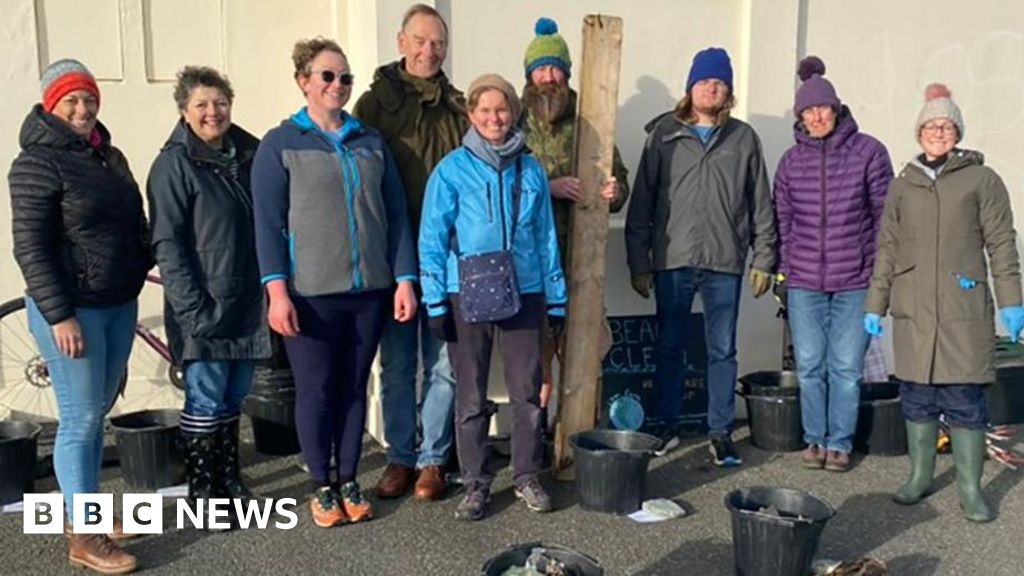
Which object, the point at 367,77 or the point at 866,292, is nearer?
the point at 866,292

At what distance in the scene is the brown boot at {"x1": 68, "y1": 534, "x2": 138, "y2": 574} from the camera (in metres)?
3.77

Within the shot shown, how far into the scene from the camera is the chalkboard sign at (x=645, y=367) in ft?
18.6

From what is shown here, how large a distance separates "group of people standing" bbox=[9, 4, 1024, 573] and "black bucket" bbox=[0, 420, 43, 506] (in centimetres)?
78

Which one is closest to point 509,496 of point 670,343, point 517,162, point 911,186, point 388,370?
point 388,370

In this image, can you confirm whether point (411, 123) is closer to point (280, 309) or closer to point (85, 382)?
point (280, 309)

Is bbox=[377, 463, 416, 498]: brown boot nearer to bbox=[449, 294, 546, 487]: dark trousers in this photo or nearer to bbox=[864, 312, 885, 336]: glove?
bbox=[449, 294, 546, 487]: dark trousers

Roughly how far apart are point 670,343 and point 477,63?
1.92 meters

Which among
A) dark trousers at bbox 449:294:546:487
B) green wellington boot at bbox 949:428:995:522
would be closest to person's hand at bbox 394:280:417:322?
dark trousers at bbox 449:294:546:487

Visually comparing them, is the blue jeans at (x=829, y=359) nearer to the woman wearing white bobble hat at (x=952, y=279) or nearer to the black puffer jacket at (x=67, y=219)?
the woman wearing white bobble hat at (x=952, y=279)

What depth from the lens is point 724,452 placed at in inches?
203

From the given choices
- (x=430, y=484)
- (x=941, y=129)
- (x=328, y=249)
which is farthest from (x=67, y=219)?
(x=941, y=129)

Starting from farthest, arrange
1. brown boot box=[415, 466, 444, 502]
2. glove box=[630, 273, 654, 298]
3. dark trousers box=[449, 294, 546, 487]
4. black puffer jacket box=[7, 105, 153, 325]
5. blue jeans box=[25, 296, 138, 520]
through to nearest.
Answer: glove box=[630, 273, 654, 298]
brown boot box=[415, 466, 444, 502]
dark trousers box=[449, 294, 546, 487]
blue jeans box=[25, 296, 138, 520]
black puffer jacket box=[7, 105, 153, 325]

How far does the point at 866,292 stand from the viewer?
16.0ft

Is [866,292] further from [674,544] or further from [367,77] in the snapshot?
[367,77]
